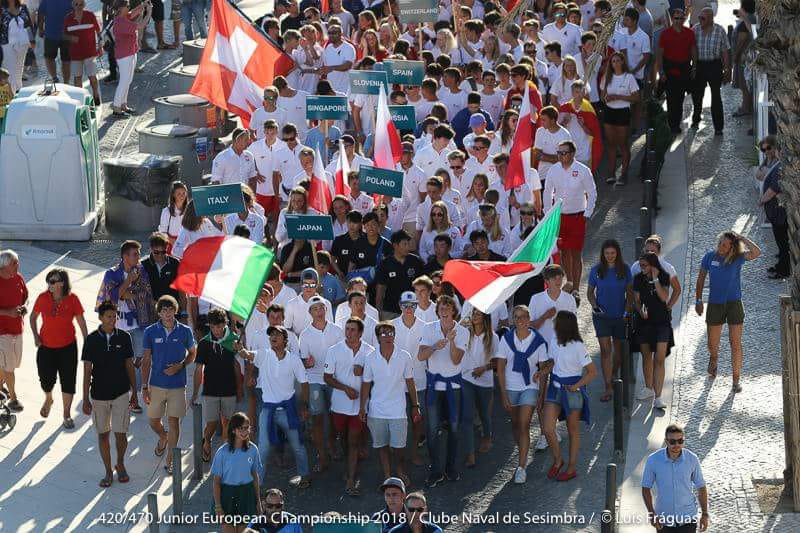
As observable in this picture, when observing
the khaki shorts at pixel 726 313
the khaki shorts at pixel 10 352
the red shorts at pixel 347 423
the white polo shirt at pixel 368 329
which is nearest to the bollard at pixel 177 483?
the red shorts at pixel 347 423

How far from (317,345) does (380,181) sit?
3303mm

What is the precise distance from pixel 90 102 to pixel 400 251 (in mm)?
6821

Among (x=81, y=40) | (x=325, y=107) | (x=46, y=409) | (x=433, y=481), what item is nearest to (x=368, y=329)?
(x=433, y=481)

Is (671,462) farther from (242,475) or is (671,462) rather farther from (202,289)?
(202,289)

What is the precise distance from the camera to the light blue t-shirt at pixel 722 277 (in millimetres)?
17375

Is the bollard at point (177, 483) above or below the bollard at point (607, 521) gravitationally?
above

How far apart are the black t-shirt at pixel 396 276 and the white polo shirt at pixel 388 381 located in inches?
78.1

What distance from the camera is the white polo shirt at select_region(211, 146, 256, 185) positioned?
68.6ft

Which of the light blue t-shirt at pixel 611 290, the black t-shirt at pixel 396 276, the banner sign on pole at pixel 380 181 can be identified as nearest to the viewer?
the light blue t-shirt at pixel 611 290

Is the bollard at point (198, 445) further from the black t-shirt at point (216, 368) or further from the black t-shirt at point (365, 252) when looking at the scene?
the black t-shirt at point (365, 252)

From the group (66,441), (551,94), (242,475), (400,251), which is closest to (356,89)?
(551,94)

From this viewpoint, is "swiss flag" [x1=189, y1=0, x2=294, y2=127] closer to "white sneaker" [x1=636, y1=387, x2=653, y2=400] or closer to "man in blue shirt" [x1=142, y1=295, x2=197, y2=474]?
"man in blue shirt" [x1=142, y1=295, x2=197, y2=474]

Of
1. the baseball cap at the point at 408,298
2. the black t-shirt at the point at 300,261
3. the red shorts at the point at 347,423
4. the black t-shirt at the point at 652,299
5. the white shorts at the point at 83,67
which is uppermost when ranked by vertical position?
the white shorts at the point at 83,67

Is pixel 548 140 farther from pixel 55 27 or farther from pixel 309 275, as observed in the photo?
pixel 55 27
